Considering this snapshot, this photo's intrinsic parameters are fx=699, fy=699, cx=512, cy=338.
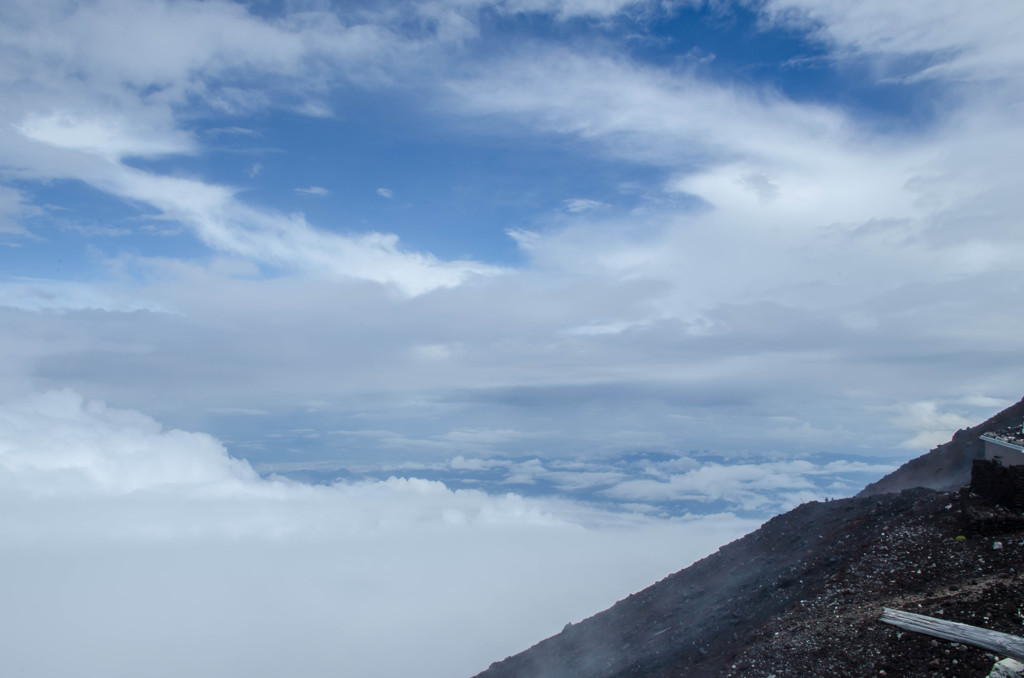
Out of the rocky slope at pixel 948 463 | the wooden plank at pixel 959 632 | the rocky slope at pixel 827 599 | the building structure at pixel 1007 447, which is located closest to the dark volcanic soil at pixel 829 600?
the rocky slope at pixel 827 599

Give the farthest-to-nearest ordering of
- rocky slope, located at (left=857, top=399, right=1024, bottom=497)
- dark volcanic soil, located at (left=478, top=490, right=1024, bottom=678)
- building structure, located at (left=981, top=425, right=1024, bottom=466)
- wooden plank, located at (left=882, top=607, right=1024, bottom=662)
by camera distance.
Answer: rocky slope, located at (left=857, top=399, right=1024, bottom=497), building structure, located at (left=981, top=425, right=1024, bottom=466), dark volcanic soil, located at (left=478, top=490, right=1024, bottom=678), wooden plank, located at (left=882, top=607, right=1024, bottom=662)

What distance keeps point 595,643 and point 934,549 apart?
1662 cm

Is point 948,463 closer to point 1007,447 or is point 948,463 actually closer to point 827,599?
point 1007,447

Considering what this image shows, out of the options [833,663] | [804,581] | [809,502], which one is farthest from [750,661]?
[809,502]

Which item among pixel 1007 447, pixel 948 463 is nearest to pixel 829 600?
pixel 1007 447

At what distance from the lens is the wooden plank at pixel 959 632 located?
13977 mm

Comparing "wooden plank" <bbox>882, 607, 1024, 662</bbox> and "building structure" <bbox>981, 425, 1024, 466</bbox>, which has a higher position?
"building structure" <bbox>981, 425, 1024, 466</bbox>

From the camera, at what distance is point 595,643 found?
105 ft

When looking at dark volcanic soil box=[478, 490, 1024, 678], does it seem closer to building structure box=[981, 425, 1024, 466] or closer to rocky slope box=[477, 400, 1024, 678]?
rocky slope box=[477, 400, 1024, 678]

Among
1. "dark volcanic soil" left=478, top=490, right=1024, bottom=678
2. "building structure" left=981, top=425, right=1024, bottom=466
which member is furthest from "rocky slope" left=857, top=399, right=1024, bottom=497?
"dark volcanic soil" left=478, top=490, right=1024, bottom=678

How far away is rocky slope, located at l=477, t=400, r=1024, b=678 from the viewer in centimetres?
1611

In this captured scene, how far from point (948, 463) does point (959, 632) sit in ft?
80.7

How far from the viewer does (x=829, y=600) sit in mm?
20406

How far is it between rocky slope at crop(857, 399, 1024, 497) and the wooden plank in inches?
739
